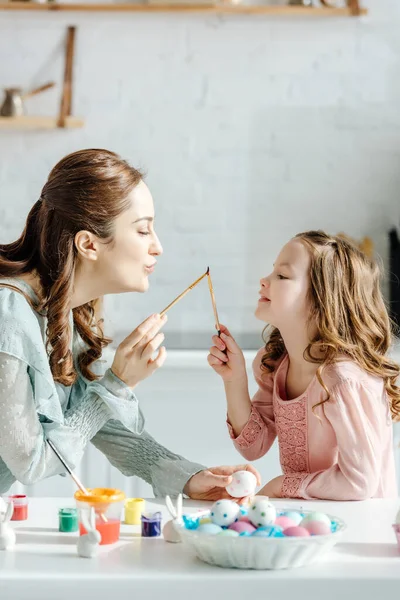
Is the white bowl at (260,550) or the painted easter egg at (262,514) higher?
the painted easter egg at (262,514)

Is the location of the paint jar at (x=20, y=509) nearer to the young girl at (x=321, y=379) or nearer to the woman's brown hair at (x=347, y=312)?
the young girl at (x=321, y=379)

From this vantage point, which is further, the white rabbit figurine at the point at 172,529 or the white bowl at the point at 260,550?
the white rabbit figurine at the point at 172,529

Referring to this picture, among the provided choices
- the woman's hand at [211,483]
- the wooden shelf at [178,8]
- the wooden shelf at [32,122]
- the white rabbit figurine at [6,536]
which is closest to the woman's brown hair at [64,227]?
the woman's hand at [211,483]

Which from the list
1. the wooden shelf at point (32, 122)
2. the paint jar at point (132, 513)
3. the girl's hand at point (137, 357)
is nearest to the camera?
the paint jar at point (132, 513)

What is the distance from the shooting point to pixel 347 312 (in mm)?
2010

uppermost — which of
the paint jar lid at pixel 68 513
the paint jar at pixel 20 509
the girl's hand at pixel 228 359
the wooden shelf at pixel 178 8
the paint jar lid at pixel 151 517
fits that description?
the wooden shelf at pixel 178 8

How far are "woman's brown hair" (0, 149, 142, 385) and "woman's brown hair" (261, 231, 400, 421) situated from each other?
1.55 feet

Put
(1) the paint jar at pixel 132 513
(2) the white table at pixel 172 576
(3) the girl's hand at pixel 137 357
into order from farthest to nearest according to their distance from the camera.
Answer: (3) the girl's hand at pixel 137 357 → (1) the paint jar at pixel 132 513 → (2) the white table at pixel 172 576

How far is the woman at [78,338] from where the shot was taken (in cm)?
159

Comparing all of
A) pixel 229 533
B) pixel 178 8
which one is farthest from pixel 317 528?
pixel 178 8

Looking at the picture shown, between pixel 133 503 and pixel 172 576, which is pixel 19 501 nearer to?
pixel 133 503

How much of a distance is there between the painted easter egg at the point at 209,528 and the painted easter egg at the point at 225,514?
0.02m

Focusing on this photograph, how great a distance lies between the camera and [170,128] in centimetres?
345

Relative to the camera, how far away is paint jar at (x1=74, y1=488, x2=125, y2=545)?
134 cm
